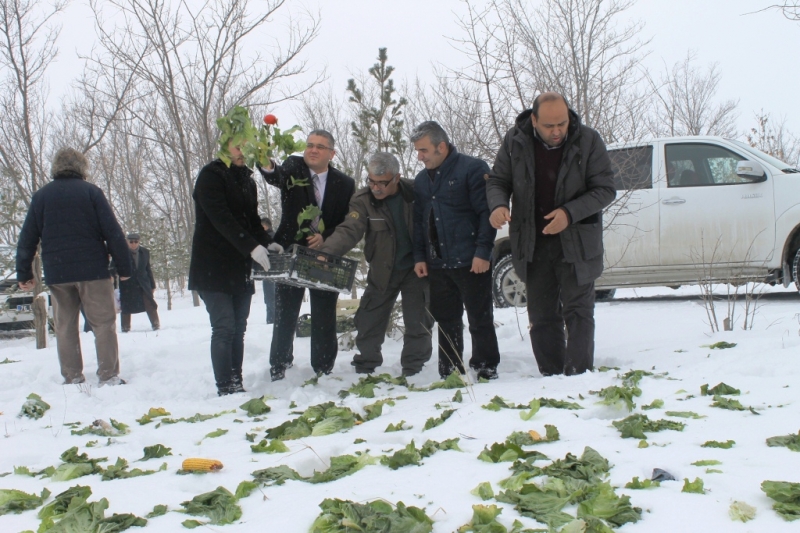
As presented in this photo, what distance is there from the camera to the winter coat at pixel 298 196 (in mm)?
5000

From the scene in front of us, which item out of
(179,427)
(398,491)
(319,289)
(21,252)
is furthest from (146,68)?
(398,491)

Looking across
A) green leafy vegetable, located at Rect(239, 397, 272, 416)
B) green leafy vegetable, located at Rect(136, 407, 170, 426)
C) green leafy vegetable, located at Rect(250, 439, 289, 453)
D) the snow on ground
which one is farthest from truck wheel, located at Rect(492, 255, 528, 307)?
green leafy vegetable, located at Rect(250, 439, 289, 453)

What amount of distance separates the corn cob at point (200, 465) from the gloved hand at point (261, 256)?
74.5 inches

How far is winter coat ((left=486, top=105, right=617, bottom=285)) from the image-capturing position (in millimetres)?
4082

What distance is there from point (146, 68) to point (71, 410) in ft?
20.3

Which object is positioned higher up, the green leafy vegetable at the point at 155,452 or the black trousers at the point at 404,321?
the black trousers at the point at 404,321

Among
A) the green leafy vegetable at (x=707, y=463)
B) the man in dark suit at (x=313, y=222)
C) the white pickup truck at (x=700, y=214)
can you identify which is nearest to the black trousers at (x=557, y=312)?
the man in dark suit at (x=313, y=222)

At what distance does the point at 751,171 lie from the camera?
7.14 metres

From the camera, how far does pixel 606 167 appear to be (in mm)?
4148

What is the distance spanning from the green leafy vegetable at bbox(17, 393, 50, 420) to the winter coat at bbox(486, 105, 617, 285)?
3.04 metres

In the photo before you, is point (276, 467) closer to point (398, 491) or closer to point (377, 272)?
point (398, 491)

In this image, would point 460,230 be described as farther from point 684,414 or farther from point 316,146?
point 684,414

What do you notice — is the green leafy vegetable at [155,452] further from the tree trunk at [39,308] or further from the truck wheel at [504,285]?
the tree trunk at [39,308]

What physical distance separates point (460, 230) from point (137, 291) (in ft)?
28.0
